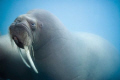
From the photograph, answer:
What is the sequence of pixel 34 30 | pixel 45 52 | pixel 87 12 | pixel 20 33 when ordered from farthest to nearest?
pixel 87 12, pixel 45 52, pixel 34 30, pixel 20 33

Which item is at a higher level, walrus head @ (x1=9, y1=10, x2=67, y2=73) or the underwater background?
the underwater background

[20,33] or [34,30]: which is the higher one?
[34,30]

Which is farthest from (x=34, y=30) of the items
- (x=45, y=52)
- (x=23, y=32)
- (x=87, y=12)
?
(x=87, y=12)

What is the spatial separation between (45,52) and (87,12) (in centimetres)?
1992

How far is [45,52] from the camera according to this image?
11.8ft

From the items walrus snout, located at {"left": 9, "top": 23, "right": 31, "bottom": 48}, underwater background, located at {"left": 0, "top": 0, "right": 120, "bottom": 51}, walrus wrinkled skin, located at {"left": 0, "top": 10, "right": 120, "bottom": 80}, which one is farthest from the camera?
underwater background, located at {"left": 0, "top": 0, "right": 120, "bottom": 51}

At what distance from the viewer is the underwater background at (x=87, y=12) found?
17.9 meters

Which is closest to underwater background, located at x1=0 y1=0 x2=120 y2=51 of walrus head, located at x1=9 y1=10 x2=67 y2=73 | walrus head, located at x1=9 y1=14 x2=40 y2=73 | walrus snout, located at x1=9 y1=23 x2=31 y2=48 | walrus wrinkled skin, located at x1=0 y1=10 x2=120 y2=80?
walrus wrinkled skin, located at x1=0 y1=10 x2=120 y2=80

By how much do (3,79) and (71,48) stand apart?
2.56m

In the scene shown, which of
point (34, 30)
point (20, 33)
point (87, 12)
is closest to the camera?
point (20, 33)

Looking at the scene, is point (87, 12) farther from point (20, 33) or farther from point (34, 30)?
point (20, 33)

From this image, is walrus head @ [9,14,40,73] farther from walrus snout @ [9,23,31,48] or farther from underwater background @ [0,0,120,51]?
underwater background @ [0,0,120,51]

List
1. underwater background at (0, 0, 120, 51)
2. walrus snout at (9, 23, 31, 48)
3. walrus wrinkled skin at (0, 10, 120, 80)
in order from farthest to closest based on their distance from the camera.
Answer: underwater background at (0, 0, 120, 51) < walrus wrinkled skin at (0, 10, 120, 80) < walrus snout at (9, 23, 31, 48)

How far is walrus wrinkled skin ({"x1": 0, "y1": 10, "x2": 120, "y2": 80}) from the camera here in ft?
10.0
